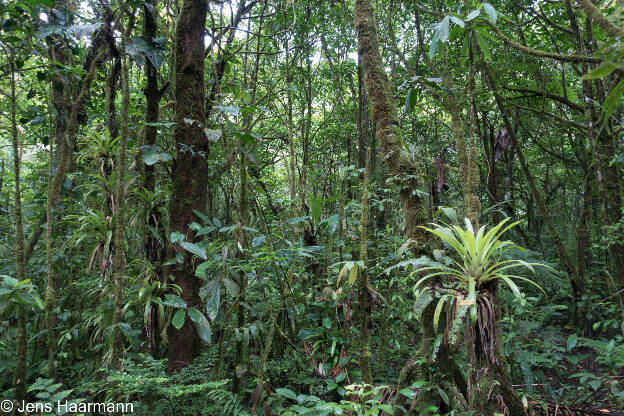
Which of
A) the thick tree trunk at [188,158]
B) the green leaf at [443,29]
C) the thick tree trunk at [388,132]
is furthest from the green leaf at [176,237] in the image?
the green leaf at [443,29]

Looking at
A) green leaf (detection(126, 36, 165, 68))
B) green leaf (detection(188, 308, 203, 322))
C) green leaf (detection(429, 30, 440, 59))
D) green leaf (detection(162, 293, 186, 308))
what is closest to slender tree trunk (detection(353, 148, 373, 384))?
green leaf (detection(429, 30, 440, 59))

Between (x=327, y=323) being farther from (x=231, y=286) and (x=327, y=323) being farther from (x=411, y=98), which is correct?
(x=411, y=98)

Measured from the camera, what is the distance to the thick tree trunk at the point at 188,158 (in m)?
2.36

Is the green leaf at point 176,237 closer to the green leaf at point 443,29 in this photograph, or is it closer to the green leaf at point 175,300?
the green leaf at point 175,300

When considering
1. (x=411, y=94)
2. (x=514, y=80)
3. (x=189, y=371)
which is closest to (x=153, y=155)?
(x=189, y=371)

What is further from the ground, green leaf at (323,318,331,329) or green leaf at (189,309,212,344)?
green leaf at (189,309,212,344)

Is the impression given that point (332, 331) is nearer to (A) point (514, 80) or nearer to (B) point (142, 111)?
(B) point (142, 111)

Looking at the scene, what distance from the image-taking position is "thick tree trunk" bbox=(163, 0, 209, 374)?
2.36m

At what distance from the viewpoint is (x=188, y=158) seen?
2.53 metres

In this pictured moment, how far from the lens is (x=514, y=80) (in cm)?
500

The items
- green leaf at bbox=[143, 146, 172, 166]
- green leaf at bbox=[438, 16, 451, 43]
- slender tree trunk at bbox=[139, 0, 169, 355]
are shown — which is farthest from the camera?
slender tree trunk at bbox=[139, 0, 169, 355]

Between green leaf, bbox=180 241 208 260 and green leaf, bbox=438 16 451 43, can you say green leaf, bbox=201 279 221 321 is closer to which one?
green leaf, bbox=180 241 208 260

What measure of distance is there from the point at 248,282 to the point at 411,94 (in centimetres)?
183

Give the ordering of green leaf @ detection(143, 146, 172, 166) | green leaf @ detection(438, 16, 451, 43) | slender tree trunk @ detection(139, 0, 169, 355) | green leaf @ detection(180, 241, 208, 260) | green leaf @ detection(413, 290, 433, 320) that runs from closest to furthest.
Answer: green leaf @ detection(413, 290, 433, 320) < green leaf @ detection(438, 16, 451, 43) < green leaf @ detection(180, 241, 208, 260) < green leaf @ detection(143, 146, 172, 166) < slender tree trunk @ detection(139, 0, 169, 355)
